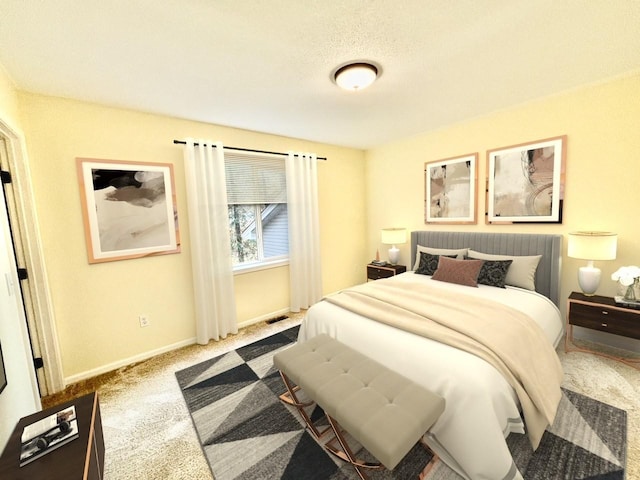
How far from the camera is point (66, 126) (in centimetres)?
235

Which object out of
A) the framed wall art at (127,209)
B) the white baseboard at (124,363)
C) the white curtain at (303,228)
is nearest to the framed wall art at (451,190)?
the white curtain at (303,228)

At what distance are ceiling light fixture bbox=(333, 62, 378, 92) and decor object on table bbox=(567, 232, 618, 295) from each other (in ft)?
→ 7.78

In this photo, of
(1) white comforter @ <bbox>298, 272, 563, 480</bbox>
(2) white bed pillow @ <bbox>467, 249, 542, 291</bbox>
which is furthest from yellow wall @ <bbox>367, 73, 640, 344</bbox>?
(1) white comforter @ <bbox>298, 272, 563, 480</bbox>

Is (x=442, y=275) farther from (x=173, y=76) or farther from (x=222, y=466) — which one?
(x=173, y=76)

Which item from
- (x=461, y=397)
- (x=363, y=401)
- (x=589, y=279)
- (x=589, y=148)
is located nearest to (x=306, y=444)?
(x=363, y=401)

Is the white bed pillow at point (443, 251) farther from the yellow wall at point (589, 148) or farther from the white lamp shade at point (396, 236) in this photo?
the yellow wall at point (589, 148)

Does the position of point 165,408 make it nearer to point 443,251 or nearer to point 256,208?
point 256,208

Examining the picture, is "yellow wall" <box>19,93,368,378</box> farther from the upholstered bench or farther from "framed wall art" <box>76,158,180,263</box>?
the upholstered bench

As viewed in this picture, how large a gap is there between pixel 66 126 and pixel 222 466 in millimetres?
3017

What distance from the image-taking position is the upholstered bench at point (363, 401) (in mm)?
1201

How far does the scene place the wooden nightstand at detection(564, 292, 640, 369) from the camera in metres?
2.19

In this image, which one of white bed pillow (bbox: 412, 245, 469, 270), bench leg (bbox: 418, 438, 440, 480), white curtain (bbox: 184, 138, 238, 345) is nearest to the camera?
bench leg (bbox: 418, 438, 440, 480)

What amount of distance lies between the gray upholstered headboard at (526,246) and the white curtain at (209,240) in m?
2.87

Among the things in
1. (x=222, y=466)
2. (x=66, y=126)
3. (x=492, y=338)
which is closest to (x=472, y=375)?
(x=492, y=338)
